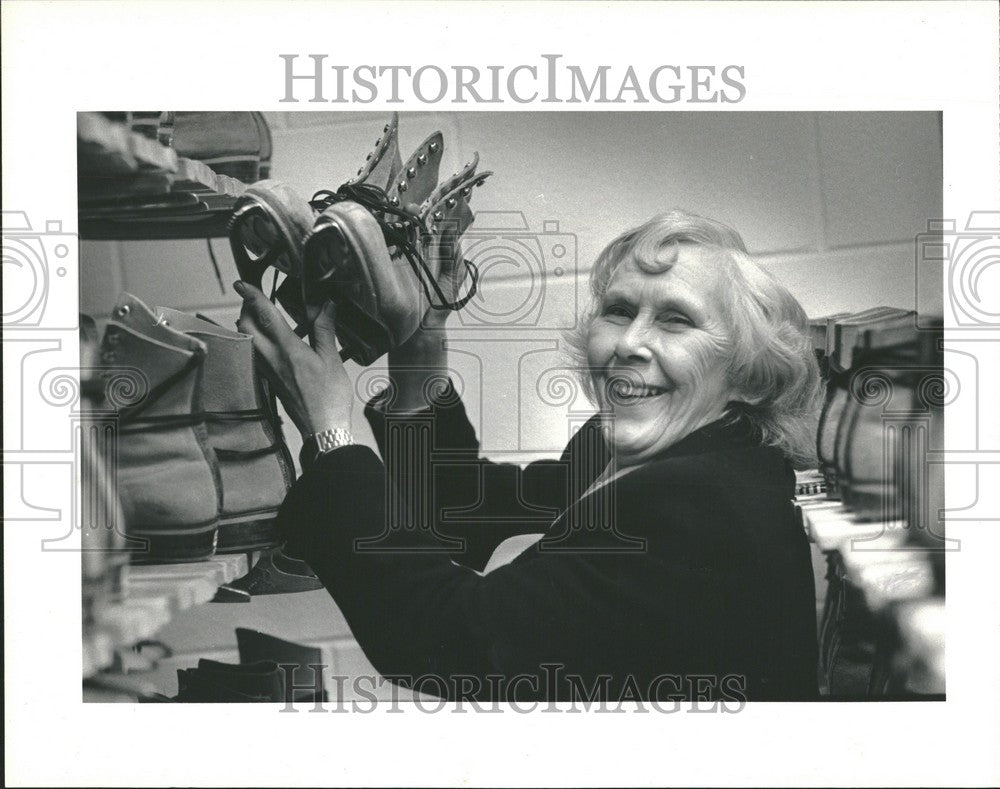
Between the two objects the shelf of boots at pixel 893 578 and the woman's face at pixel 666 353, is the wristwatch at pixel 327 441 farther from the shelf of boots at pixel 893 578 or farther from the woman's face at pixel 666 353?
the shelf of boots at pixel 893 578

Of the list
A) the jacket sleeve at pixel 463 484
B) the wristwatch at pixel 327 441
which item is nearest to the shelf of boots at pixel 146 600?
the wristwatch at pixel 327 441

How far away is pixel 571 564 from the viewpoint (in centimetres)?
242

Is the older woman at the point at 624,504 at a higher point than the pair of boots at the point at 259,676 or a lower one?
higher

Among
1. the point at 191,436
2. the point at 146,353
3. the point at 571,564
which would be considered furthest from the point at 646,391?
the point at 146,353

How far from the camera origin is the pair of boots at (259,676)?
2498mm

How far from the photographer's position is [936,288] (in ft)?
8.09

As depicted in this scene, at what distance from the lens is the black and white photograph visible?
2.44 metres

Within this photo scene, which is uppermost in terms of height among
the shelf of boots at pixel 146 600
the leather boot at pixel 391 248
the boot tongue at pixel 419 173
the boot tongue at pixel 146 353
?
the boot tongue at pixel 419 173

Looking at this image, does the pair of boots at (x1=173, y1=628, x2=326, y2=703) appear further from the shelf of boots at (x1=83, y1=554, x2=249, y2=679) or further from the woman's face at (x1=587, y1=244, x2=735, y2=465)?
the woman's face at (x1=587, y1=244, x2=735, y2=465)

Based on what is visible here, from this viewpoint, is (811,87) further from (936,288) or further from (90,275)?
(90,275)

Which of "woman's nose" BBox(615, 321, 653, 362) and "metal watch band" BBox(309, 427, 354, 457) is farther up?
"woman's nose" BBox(615, 321, 653, 362)

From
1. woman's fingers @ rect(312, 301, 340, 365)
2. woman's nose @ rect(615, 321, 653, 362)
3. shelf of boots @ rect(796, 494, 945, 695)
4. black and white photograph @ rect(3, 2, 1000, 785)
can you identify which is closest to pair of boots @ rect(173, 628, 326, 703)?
black and white photograph @ rect(3, 2, 1000, 785)

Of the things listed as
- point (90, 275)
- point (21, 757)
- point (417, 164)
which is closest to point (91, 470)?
point (90, 275)

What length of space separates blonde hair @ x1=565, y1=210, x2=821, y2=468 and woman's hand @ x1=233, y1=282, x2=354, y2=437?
644mm
